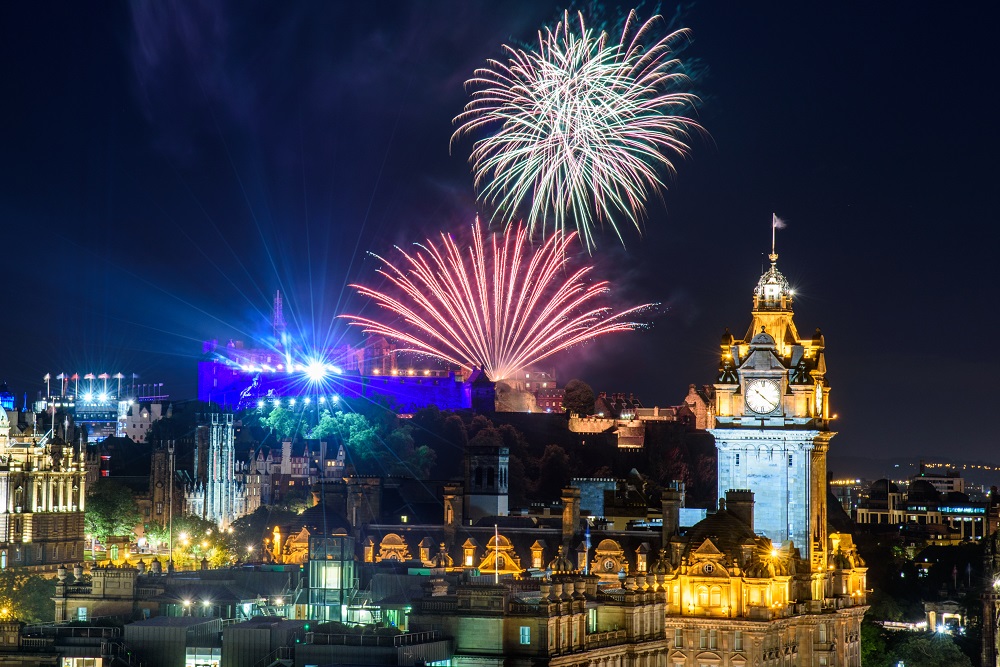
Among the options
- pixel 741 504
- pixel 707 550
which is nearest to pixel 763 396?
pixel 741 504

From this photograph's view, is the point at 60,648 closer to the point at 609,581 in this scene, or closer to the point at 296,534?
the point at 609,581

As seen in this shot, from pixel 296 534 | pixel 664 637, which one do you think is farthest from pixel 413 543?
pixel 664 637

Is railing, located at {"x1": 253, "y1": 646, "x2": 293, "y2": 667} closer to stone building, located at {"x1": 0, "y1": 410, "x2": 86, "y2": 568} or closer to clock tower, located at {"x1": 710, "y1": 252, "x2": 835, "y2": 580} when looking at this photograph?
clock tower, located at {"x1": 710, "y1": 252, "x2": 835, "y2": 580}

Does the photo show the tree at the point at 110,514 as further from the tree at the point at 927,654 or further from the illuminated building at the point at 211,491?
the tree at the point at 927,654

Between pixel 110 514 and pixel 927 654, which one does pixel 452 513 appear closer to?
pixel 927 654

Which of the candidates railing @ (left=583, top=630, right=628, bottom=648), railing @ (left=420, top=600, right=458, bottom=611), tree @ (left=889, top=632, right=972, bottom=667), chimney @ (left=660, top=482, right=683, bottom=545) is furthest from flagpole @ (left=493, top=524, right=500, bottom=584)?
tree @ (left=889, top=632, right=972, bottom=667)
